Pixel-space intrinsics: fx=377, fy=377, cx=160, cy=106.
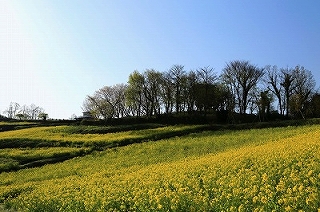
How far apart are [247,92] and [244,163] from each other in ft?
218

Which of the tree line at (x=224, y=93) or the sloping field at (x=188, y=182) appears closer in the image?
the sloping field at (x=188, y=182)

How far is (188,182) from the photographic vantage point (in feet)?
49.9

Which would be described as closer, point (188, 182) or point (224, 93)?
point (188, 182)

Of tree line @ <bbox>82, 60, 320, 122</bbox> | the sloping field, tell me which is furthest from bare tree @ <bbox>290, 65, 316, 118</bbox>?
the sloping field

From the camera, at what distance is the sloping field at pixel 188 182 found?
402 inches

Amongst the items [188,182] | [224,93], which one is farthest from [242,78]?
[188,182]

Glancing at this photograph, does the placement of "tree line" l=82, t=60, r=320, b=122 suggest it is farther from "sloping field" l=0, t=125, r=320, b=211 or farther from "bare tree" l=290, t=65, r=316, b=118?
"sloping field" l=0, t=125, r=320, b=211

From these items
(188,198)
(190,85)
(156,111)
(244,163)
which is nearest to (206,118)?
(190,85)

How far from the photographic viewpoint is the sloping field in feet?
33.5

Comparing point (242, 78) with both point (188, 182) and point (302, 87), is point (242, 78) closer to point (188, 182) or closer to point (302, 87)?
point (302, 87)

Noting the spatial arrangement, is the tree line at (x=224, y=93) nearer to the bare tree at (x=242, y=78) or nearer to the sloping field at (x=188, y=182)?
the bare tree at (x=242, y=78)

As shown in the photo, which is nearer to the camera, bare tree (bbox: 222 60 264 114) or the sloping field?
the sloping field

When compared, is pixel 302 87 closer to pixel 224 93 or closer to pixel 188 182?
pixel 224 93

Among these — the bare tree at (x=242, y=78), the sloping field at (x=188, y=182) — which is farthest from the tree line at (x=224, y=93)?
the sloping field at (x=188, y=182)
